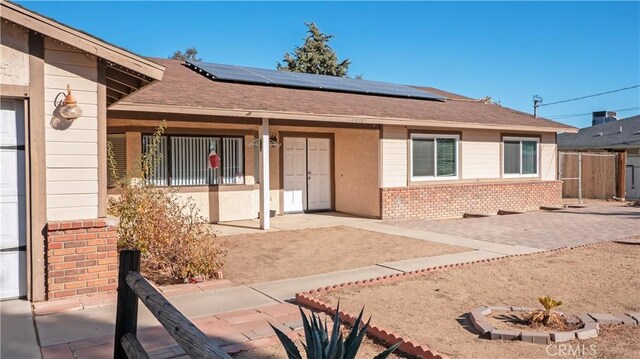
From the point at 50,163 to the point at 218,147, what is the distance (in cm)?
736

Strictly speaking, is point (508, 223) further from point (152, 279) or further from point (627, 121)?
point (627, 121)

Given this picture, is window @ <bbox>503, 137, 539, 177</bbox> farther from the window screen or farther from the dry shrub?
the dry shrub

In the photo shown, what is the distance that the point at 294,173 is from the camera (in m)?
15.1

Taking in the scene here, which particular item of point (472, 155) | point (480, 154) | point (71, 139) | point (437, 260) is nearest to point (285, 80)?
point (472, 155)

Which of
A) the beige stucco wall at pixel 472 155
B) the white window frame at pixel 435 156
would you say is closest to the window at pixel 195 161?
the beige stucco wall at pixel 472 155

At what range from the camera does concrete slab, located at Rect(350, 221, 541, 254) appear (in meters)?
9.62

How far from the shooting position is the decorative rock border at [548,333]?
186 inches

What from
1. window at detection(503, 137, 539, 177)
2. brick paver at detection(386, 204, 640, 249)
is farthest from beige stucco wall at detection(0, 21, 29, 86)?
window at detection(503, 137, 539, 177)

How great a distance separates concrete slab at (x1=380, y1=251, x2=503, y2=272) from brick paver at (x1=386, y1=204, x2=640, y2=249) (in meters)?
1.62

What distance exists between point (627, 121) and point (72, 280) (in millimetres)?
33201

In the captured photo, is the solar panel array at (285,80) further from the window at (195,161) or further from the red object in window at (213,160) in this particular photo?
the red object in window at (213,160)

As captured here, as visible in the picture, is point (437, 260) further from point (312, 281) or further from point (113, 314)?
point (113, 314)

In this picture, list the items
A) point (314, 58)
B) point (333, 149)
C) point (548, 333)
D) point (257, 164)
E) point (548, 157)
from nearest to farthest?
point (548, 333), point (257, 164), point (333, 149), point (548, 157), point (314, 58)

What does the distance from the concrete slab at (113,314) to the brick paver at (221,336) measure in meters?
0.18
